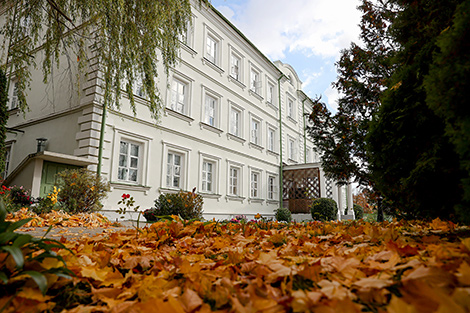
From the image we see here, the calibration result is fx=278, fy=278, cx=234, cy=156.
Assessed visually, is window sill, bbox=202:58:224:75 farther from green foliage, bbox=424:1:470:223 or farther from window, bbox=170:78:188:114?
green foliage, bbox=424:1:470:223

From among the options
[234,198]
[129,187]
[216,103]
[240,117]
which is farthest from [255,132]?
[129,187]

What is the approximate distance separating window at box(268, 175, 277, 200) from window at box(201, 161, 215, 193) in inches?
200

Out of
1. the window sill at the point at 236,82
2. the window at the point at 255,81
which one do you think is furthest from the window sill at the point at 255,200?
the window at the point at 255,81

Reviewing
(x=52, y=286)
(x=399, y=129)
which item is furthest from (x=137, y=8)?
(x=52, y=286)

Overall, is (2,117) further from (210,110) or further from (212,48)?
(212,48)

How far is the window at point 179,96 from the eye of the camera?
9989mm

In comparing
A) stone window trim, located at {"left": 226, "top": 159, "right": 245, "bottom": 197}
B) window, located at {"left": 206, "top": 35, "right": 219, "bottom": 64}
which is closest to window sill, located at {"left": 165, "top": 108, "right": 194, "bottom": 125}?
stone window trim, located at {"left": 226, "top": 159, "right": 245, "bottom": 197}

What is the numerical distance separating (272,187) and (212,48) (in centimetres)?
813

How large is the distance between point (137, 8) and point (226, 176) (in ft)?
28.4

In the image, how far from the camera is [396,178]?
2043 millimetres

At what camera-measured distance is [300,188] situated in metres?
16.3

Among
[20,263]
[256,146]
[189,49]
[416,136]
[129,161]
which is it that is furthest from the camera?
[256,146]

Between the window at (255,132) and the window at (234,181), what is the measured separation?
7.42 feet

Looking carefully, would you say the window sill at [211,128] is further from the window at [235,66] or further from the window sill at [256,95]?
the window sill at [256,95]
